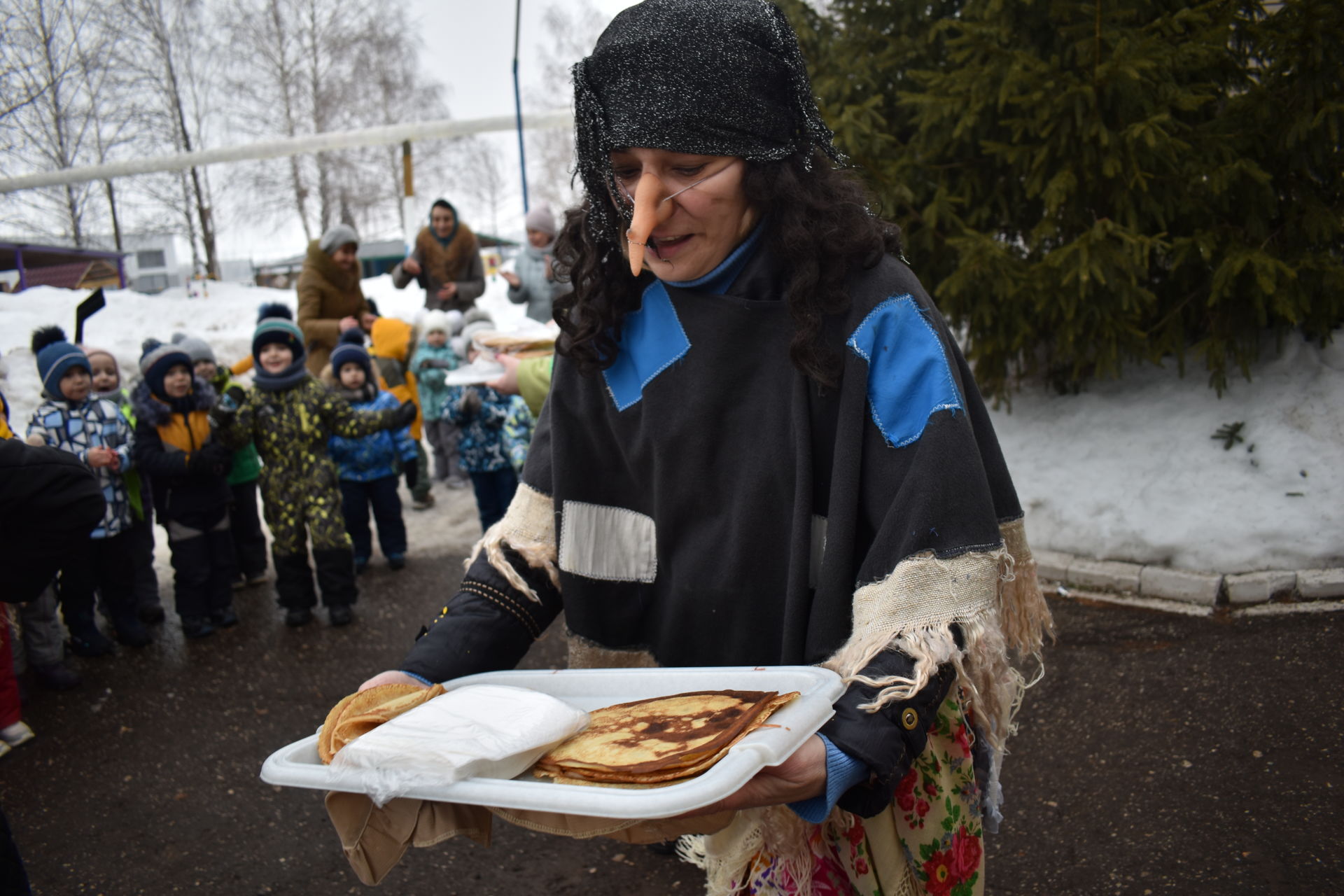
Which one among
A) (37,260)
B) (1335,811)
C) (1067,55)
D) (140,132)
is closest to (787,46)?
(1335,811)

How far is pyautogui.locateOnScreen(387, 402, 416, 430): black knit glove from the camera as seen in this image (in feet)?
19.3

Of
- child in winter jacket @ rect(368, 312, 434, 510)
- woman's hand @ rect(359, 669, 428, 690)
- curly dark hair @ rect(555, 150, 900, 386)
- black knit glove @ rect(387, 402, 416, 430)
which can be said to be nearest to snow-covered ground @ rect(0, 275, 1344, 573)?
black knit glove @ rect(387, 402, 416, 430)

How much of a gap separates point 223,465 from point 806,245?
4.87 m

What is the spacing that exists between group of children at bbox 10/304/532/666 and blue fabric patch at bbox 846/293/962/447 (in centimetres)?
422

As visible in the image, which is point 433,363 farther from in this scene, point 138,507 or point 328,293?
point 138,507

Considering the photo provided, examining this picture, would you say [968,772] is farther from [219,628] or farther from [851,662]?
[219,628]

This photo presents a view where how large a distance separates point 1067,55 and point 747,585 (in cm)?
438

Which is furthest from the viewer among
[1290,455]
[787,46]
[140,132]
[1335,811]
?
[140,132]

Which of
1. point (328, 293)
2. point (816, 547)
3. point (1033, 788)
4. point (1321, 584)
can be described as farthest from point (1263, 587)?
point (328, 293)

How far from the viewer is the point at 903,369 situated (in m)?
1.51

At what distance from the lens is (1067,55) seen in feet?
16.2

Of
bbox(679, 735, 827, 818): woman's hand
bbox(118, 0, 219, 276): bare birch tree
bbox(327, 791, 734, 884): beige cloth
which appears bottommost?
bbox(327, 791, 734, 884): beige cloth

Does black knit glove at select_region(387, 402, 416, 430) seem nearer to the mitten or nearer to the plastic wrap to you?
the mitten

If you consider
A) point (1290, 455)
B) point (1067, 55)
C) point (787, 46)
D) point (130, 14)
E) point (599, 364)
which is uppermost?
point (130, 14)
